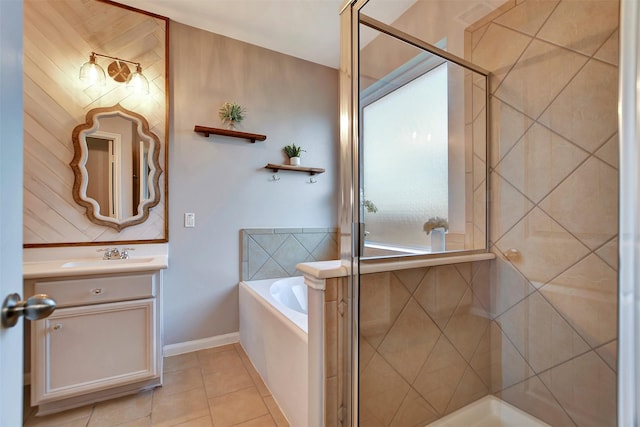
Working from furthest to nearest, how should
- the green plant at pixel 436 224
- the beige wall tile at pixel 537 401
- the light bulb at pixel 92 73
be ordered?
the light bulb at pixel 92 73 < the green plant at pixel 436 224 < the beige wall tile at pixel 537 401

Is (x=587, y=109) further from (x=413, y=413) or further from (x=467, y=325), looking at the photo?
(x=413, y=413)

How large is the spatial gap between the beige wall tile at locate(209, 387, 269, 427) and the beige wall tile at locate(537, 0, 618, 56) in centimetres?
229

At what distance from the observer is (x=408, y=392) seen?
1.25 m

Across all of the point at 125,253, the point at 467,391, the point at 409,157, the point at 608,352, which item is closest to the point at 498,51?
the point at 409,157

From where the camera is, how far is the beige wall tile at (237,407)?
148 cm

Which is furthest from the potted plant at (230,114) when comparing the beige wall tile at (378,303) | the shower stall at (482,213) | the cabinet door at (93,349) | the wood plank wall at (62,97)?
the beige wall tile at (378,303)

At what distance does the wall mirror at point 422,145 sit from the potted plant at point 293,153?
1.11 meters

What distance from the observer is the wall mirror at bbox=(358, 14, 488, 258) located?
4.86 ft

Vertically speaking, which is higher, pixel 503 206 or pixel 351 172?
pixel 351 172

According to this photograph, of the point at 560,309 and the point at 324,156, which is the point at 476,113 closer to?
the point at 560,309

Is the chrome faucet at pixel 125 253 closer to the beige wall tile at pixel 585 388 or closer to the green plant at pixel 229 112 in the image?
the green plant at pixel 229 112

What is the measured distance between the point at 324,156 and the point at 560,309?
7.10 ft

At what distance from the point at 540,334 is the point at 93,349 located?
91.9 inches

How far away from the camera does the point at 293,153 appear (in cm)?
260
